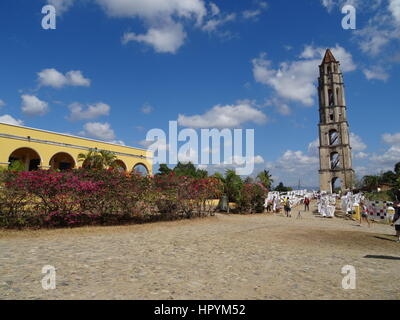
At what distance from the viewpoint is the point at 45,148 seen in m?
22.5

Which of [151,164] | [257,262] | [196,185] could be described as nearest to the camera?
[257,262]

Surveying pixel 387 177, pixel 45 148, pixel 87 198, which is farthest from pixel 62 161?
pixel 387 177

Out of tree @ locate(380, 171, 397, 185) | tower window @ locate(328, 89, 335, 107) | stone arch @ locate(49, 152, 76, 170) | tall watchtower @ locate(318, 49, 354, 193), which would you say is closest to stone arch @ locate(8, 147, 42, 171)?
stone arch @ locate(49, 152, 76, 170)

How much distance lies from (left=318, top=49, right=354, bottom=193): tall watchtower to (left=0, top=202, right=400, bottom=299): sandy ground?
153 feet

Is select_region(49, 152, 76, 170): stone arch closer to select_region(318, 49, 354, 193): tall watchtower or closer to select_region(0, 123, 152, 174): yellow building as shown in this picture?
select_region(0, 123, 152, 174): yellow building

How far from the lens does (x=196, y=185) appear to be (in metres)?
14.1

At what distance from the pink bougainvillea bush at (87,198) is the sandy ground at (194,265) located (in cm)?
105

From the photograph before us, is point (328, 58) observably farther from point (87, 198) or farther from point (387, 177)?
point (87, 198)

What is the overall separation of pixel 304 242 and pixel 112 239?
230 inches

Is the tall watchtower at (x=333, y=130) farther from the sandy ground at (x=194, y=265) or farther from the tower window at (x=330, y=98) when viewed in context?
the sandy ground at (x=194, y=265)

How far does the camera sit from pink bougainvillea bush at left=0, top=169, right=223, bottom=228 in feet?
31.7

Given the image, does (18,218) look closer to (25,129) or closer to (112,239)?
(112,239)

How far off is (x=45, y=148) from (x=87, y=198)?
14.8 metres
